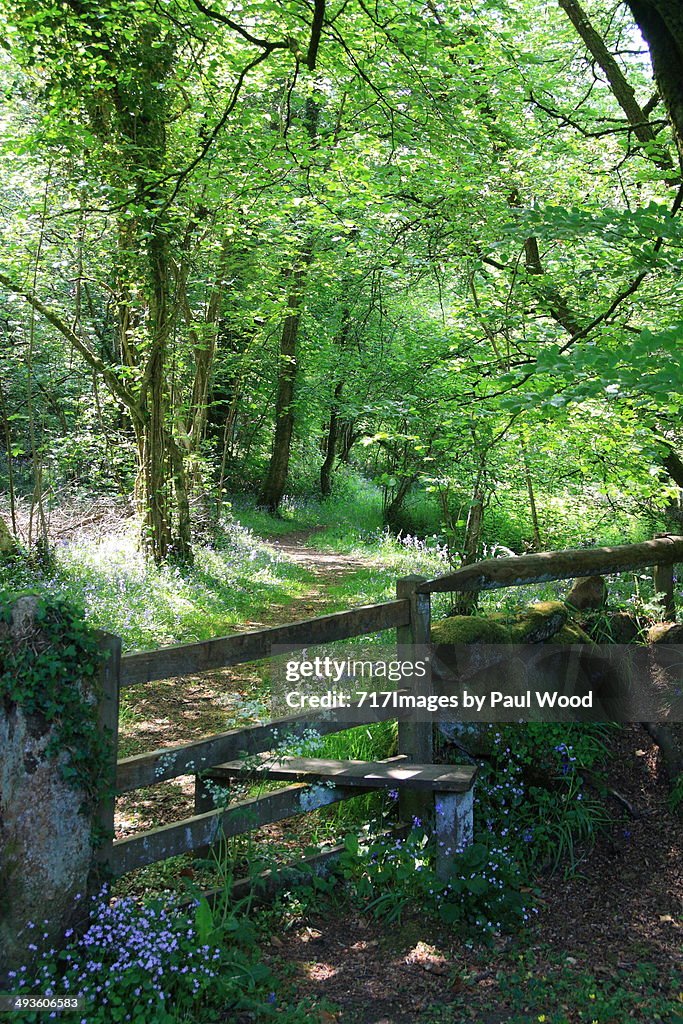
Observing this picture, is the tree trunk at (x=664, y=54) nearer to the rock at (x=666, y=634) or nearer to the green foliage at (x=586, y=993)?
the rock at (x=666, y=634)

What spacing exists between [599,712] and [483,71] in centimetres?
770

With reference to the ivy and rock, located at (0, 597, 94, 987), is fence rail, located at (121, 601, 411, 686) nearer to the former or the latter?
the ivy

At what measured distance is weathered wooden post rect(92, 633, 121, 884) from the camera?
321cm

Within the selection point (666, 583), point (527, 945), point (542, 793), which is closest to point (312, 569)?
point (666, 583)

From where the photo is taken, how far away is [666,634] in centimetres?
528

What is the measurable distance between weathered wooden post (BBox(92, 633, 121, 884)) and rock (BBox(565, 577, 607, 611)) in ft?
11.7

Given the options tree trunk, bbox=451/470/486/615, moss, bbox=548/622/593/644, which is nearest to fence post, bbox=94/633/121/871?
moss, bbox=548/622/593/644

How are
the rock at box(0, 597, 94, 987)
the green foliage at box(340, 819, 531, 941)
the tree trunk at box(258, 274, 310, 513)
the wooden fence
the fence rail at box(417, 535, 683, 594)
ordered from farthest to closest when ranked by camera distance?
1. the tree trunk at box(258, 274, 310, 513)
2. the fence rail at box(417, 535, 683, 594)
3. the green foliage at box(340, 819, 531, 941)
4. the wooden fence
5. the rock at box(0, 597, 94, 987)

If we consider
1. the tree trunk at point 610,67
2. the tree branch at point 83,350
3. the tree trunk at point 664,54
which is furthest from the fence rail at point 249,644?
the tree branch at point 83,350

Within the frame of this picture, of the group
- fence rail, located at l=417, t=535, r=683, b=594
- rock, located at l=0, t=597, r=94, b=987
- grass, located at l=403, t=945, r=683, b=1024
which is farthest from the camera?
fence rail, located at l=417, t=535, r=683, b=594

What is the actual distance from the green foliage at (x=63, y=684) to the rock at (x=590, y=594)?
12.1 ft

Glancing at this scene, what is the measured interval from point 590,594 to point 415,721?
1.85m

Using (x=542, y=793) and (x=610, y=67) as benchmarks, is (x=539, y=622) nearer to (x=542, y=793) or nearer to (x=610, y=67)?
(x=542, y=793)

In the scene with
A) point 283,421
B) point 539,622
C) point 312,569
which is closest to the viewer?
point 539,622
